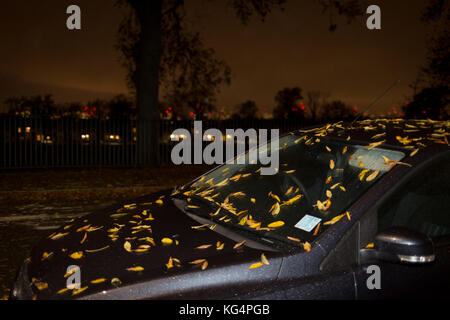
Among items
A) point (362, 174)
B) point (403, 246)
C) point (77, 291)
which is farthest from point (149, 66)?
point (403, 246)

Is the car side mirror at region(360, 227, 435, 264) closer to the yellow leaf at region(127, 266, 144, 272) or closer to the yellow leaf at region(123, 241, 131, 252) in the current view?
the yellow leaf at region(127, 266, 144, 272)

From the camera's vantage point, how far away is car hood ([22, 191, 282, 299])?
→ 2072 mm

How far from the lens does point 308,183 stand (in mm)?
3279

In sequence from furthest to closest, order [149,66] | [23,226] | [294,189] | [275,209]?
[149,66], [23,226], [294,189], [275,209]

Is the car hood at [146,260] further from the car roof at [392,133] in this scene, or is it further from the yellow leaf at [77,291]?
the car roof at [392,133]

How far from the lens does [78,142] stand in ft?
53.7

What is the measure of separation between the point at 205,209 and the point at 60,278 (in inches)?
41.6

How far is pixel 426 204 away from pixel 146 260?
1752 mm

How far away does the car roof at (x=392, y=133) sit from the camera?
2660 millimetres

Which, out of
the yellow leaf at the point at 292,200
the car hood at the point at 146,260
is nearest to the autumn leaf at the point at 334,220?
the car hood at the point at 146,260

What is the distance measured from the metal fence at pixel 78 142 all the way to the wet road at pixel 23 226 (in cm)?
753

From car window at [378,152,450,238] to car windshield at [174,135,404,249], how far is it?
6.9 inches

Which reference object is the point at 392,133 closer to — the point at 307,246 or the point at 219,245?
the point at 307,246

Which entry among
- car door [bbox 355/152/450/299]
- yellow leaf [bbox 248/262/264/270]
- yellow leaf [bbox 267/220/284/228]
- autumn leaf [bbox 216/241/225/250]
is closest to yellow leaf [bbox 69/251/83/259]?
autumn leaf [bbox 216/241/225/250]
